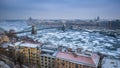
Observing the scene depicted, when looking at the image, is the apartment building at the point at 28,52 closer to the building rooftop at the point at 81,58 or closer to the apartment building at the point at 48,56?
the apartment building at the point at 48,56

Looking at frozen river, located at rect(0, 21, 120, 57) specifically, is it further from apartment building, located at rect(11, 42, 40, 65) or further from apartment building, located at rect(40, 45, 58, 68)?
apartment building, located at rect(11, 42, 40, 65)

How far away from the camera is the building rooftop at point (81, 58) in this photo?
106 inches

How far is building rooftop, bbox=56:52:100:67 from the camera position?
2690 millimetres

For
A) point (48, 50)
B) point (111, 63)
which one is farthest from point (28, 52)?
point (111, 63)

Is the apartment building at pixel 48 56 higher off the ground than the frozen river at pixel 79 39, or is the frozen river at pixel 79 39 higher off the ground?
the frozen river at pixel 79 39

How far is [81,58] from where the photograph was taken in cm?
284

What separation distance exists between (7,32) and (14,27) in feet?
0.78

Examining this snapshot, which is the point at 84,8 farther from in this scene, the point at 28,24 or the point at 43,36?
the point at 28,24

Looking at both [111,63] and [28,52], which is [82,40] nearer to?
[111,63]

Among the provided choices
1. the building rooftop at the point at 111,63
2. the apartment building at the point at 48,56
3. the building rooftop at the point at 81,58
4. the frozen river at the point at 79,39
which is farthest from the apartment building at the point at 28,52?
the building rooftop at the point at 111,63

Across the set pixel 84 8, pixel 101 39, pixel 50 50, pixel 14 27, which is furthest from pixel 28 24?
pixel 101 39

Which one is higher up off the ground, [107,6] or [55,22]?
[107,6]

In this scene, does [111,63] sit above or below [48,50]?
below

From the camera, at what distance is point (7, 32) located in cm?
367
